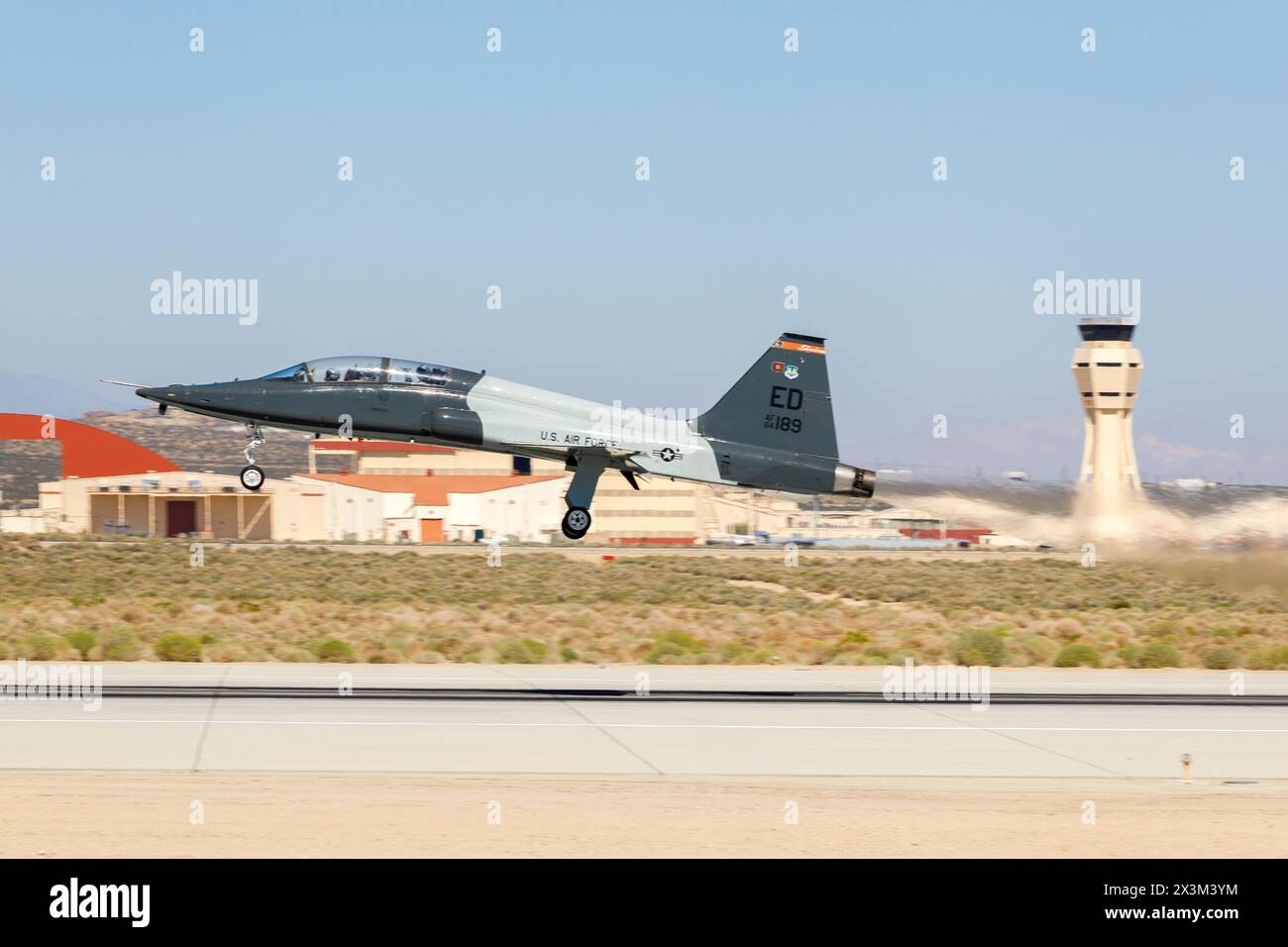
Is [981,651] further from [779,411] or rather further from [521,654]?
[521,654]

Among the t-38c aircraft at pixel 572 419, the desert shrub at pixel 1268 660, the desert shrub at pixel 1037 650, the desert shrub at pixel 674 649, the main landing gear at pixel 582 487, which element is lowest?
the desert shrub at pixel 1268 660

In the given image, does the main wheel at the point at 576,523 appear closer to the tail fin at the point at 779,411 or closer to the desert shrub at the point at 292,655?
the tail fin at the point at 779,411

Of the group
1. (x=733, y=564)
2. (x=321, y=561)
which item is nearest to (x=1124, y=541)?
(x=733, y=564)

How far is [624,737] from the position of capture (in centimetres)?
2286

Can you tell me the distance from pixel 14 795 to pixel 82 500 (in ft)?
277

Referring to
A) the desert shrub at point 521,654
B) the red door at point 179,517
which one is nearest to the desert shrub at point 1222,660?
the desert shrub at point 521,654

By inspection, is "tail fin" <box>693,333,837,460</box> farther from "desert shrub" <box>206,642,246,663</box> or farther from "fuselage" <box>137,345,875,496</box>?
"desert shrub" <box>206,642,246,663</box>

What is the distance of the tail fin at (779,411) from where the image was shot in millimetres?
31422

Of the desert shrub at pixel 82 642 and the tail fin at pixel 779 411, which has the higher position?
the tail fin at pixel 779 411

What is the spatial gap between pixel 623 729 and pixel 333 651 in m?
13.8

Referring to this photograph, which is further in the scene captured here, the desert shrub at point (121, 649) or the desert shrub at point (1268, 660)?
the desert shrub at point (1268, 660)

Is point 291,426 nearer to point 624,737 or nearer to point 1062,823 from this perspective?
point 624,737

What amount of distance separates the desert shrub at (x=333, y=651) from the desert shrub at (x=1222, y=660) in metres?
21.2
